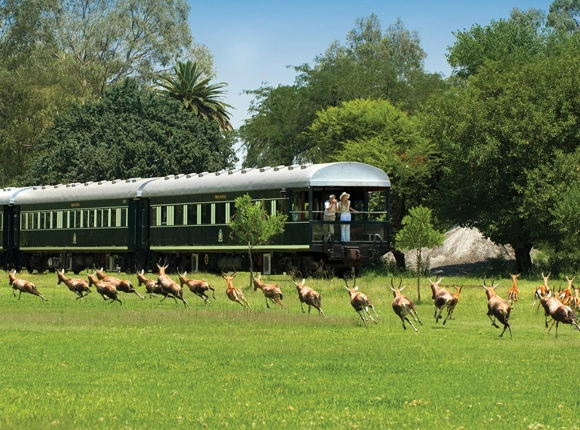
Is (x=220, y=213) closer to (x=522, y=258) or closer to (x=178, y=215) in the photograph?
(x=178, y=215)

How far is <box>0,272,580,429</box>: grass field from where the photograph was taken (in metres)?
12.6

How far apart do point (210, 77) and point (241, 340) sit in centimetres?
7872

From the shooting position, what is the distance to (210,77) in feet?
322

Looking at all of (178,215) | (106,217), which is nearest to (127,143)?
(106,217)

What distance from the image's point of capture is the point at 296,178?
132 feet

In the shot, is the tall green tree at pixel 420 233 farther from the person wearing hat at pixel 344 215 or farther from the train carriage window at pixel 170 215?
the train carriage window at pixel 170 215

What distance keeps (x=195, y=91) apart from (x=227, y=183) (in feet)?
→ 176

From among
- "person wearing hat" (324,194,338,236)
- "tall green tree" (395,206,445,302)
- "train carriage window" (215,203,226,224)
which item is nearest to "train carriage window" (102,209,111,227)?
"train carriage window" (215,203,226,224)

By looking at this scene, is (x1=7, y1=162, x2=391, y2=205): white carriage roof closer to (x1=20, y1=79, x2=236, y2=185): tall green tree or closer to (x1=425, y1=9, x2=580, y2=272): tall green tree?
(x1=425, y1=9, x2=580, y2=272): tall green tree

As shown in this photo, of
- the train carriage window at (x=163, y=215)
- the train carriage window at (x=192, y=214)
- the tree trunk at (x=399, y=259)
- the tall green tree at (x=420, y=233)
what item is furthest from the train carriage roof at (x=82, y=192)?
the tall green tree at (x=420, y=233)

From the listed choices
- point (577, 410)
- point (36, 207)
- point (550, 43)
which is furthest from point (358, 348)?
point (550, 43)

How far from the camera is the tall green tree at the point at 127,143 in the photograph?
74.9 metres

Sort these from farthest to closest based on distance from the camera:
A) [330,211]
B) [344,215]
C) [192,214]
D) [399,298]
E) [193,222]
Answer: [192,214], [193,222], [344,215], [330,211], [399,298]

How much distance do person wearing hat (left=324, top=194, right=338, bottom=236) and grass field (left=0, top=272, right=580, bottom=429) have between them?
12461 millimetres
